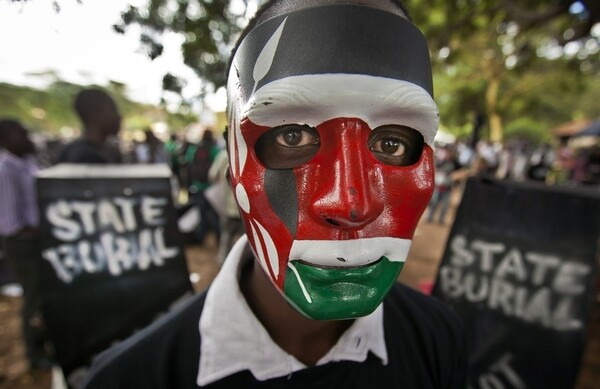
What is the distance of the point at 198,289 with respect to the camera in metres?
4.34

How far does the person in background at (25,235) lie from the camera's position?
2875mm

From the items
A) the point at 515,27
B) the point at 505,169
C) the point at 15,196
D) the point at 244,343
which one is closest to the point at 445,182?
the point at 515,27

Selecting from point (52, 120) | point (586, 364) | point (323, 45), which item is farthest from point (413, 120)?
point (52, 120)

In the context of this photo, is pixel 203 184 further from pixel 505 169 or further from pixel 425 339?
pixel 505 169

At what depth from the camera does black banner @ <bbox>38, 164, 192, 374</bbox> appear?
2.10 metres

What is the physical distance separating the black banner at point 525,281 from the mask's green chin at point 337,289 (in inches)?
74.5

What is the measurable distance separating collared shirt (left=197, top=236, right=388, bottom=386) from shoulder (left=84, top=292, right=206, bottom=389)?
2.0 inches

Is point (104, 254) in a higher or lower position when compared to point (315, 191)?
lower

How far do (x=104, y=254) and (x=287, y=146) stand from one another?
188 cm

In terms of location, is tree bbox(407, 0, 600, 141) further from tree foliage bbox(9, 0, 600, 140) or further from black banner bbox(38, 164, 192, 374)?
black banner bbox(38, 164, 192, 374)

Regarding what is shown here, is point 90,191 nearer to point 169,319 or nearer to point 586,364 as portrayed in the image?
point 169,319

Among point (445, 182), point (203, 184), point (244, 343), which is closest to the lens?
point (244, 343)

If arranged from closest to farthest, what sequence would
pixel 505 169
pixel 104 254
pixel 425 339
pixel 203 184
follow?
pixel 425 339, pixel 104 254, pixel 203 184, pixel 505 169

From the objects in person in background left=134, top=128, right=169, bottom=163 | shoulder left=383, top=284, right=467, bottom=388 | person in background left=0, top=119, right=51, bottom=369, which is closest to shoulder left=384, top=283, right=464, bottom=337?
shoulder left=383, top=284, right=467, bottom=388
